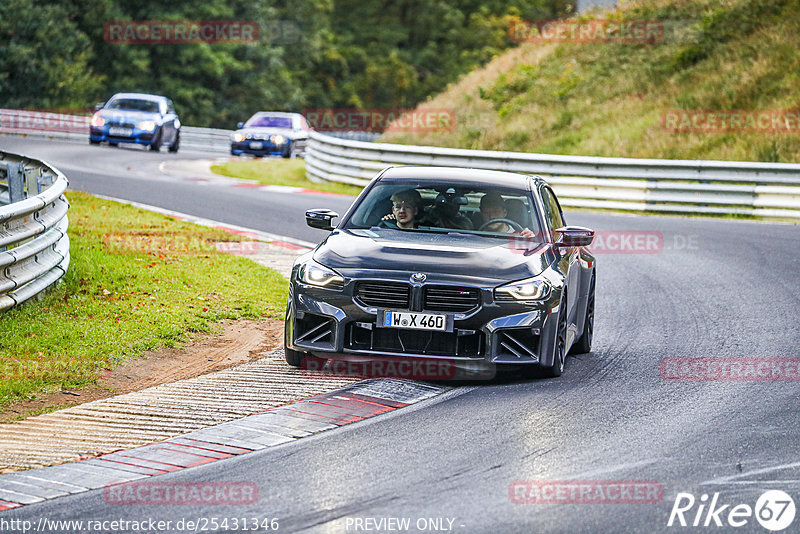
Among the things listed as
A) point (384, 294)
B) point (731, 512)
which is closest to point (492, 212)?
point (384, 294)

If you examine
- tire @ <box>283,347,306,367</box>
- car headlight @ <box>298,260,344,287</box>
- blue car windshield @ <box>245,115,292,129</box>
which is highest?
car headlight @ <box>298,260,344,287</box>

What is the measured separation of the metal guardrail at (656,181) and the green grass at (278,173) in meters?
2.07

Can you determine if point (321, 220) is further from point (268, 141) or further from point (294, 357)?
point (268, 141)

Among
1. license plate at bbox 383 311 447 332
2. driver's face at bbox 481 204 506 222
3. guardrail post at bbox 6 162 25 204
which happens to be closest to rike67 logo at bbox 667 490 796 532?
license plate at bbox 383 311 447 332

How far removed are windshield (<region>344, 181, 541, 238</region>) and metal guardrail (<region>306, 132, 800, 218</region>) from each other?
50.5ft

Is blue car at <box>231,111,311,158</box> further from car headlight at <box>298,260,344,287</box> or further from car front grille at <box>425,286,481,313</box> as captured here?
car front grille at <box>425,286,481,313</box>

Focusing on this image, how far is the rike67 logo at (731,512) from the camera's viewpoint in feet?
18.8

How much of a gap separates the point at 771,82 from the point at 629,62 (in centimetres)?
672

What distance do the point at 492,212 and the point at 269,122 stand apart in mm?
32205

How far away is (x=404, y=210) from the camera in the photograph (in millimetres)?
9891

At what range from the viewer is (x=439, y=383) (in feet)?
28.9

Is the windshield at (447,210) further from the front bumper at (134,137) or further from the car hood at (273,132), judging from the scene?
the car hood at (273,132)

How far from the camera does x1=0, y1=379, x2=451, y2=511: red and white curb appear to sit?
20.5 feet

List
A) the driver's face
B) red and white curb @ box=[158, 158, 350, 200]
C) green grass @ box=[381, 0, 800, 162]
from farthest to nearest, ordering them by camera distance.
Answer: green grass @ box=[381, 0, 800, 162], red and white curb @ box=[158, 158, 350, 200], the driver's face
